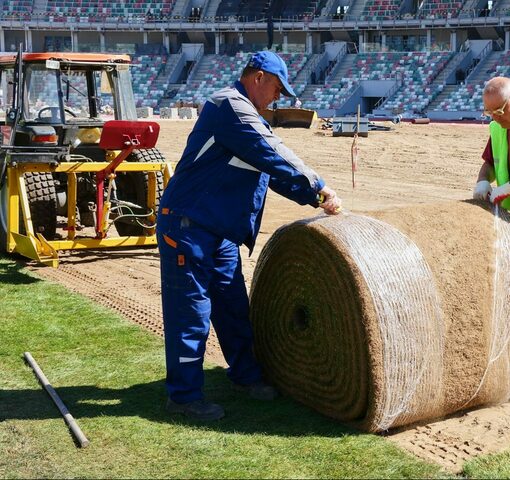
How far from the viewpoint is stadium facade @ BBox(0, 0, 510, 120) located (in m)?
48.7

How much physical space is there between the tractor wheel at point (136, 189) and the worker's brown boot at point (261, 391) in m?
5.05

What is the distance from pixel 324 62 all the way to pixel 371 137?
2826 centimetres

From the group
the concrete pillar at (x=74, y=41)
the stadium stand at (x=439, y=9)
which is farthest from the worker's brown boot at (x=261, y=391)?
the concrete pillar at (x=74, y=41)

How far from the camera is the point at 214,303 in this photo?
17.5 feet

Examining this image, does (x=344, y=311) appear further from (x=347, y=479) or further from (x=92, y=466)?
(x=92, y=466)

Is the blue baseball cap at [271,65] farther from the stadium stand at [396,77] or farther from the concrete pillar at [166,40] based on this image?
the concrete pillar at [166,40]

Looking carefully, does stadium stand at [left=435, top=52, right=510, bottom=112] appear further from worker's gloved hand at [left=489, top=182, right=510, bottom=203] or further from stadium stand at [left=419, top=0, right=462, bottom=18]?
worker's gloved hand at [left=489, top=182, right=510, bottom=203]

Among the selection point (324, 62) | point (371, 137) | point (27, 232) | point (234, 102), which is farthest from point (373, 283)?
point (324, 62)

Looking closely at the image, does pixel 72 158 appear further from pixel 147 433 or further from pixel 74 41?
pixel 74 41

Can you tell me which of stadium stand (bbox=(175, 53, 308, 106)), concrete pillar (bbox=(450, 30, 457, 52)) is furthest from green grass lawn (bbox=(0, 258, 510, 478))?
concrete pillar (bbox=(450, 30, 457, 52))

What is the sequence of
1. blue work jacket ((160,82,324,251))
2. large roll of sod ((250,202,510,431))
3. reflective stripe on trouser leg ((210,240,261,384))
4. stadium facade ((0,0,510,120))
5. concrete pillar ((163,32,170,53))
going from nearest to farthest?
large roll of sod ((250,202,510,431)), blue work jacket ((160,82,324,251)), reflective stripe on trouser leg ((210,240,261,384)), stadium facade ((0,0,510,120)), concrete pillar ((163,32,170,53))

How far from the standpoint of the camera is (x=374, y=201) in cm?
1572

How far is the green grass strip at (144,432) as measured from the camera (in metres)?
4.31

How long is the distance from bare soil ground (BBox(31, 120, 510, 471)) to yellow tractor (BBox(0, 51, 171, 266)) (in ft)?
1.41
